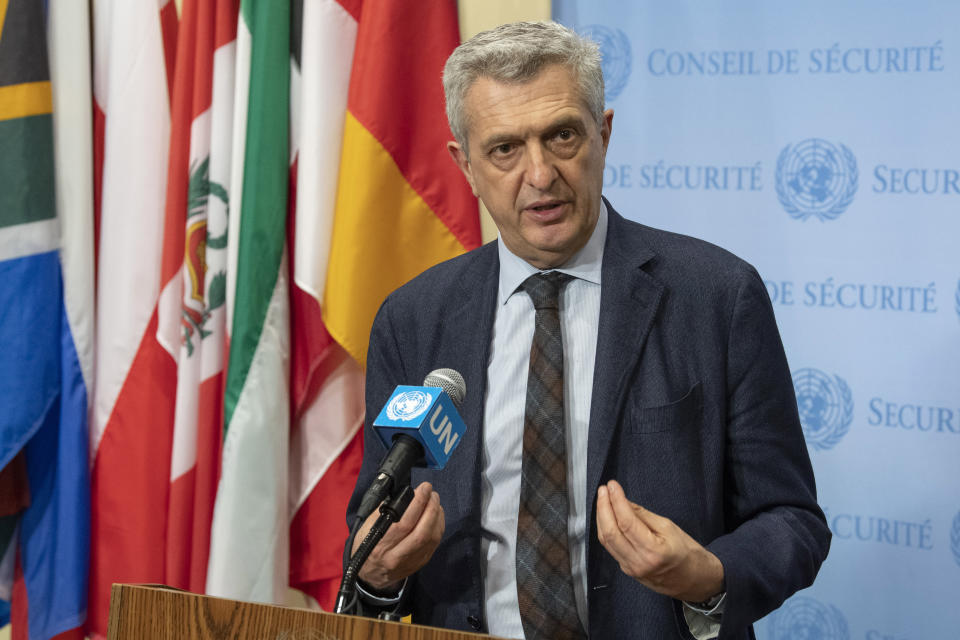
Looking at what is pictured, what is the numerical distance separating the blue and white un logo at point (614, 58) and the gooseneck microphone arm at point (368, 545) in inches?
69.7

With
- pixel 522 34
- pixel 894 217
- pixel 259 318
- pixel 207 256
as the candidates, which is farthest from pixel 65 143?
pixel 894 217

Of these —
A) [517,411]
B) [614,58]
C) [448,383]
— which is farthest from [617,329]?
[614,58]

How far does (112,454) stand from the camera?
2793mm

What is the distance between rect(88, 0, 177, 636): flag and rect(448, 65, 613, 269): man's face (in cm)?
144

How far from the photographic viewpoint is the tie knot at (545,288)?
1604 millimetres

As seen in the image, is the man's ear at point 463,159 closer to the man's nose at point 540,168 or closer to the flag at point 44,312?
the man's nose at point 540,168

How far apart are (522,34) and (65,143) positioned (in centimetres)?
172

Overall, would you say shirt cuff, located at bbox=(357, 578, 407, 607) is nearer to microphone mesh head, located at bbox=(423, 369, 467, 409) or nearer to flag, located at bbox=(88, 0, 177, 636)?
microphone mesh head, located at bbox=(423, 369, 467, 409)

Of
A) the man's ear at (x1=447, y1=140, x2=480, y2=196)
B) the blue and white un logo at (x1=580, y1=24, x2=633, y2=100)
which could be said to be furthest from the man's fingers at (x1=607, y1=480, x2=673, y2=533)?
the blue and white un logo at (x1=580, y1=24, x2=633, y2=100)

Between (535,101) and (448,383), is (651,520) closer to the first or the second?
(448,383)

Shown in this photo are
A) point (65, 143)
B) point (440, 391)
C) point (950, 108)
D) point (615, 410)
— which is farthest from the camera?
point (65, 143)

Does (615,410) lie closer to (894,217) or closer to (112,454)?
(894,217)

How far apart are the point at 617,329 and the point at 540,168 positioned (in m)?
0.29

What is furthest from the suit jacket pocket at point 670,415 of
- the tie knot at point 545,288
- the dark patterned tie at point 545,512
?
the tie knot at point 545,288
